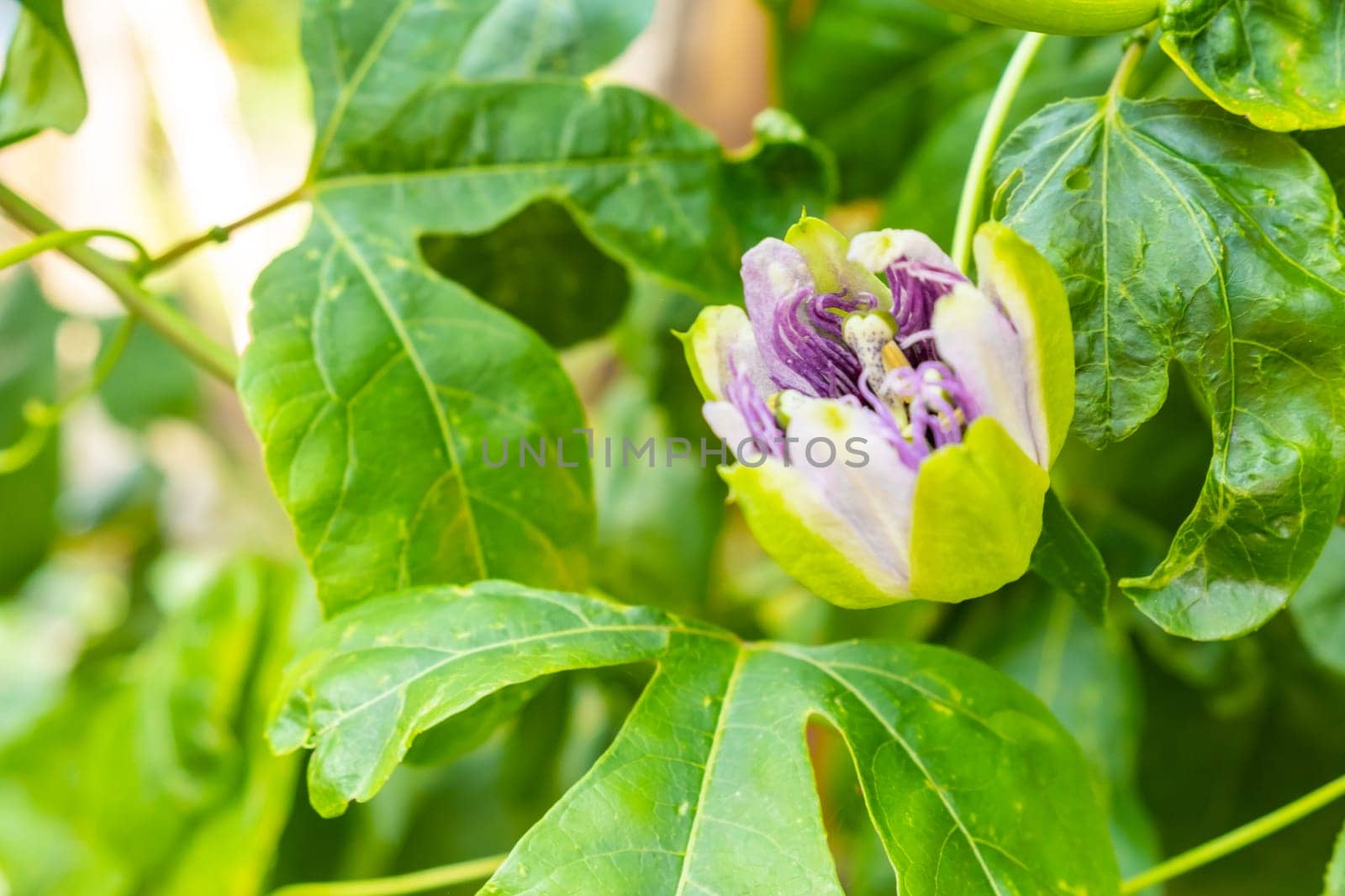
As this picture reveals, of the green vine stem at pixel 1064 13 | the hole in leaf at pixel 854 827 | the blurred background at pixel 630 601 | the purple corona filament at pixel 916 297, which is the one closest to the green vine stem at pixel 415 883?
the blurred background at pixel 630 601

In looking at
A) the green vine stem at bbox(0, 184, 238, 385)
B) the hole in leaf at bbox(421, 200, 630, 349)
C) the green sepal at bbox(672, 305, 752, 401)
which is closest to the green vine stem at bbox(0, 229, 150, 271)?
the green vine stem at bbox(0, 184, 238, 385)

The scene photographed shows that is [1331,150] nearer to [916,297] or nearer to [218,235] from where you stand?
[916,297]

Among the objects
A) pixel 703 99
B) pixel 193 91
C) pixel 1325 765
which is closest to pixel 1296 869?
pixel 1325 765

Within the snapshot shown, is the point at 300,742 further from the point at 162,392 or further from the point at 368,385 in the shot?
the point at 162,392

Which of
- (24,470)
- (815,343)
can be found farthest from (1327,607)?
(24,470)

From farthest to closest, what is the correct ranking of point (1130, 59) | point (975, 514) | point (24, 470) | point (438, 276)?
point (24, 470)
point (438, 276)
point (1130, 59)
point (975, 514)

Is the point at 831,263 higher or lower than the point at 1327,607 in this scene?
higher

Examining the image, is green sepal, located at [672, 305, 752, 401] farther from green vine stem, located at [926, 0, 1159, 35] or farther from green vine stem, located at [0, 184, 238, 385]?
green vine stem, located at [0, 184, 238, 385]
